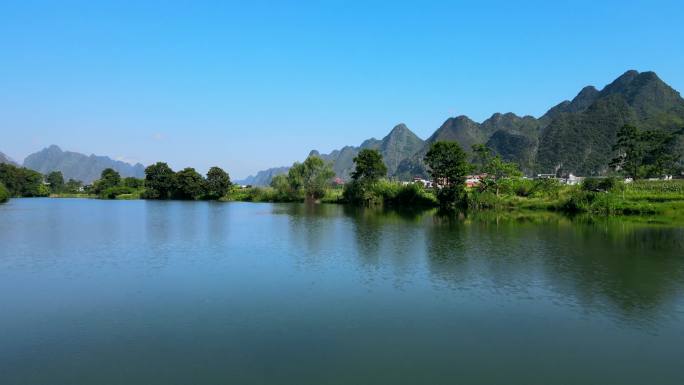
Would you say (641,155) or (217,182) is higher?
(641,155)

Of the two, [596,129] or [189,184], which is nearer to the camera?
[189,184]

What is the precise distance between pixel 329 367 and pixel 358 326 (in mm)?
2599

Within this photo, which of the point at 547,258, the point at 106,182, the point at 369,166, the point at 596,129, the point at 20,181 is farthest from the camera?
the point at 596,129

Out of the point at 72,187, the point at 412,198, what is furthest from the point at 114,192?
the point at 412,198

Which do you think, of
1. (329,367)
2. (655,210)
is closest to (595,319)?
(329,367)

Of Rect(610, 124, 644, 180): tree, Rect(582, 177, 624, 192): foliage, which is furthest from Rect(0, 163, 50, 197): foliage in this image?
Rect(610, 124, 644, 180): tree

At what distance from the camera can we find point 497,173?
5953 centimetres

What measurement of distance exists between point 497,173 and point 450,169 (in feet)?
26.2

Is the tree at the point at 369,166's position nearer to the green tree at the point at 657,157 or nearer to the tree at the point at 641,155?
the tree at the point at 641,155

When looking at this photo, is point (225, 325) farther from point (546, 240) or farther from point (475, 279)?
point (546, 240)

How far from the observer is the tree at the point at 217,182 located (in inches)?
3615

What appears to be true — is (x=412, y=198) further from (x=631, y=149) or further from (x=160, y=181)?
(x=160, y=181)

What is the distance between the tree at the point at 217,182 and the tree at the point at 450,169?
49874 millimetres

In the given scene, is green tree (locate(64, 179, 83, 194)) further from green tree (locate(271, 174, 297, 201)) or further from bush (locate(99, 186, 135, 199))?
green tree (locate(271, 174, 297, 201))
